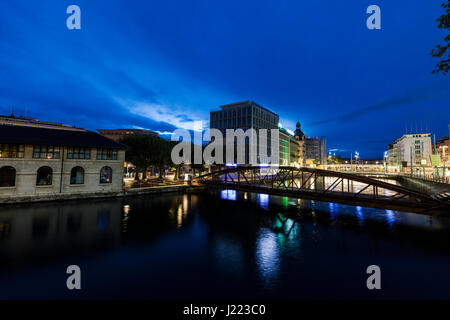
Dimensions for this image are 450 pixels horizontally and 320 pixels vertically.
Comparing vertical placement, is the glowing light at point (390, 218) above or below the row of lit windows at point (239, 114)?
below

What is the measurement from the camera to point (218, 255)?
15.1 m

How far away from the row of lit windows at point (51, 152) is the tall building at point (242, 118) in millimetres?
64784

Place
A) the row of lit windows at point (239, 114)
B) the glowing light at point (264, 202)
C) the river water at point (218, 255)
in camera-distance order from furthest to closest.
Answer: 1. the row of lit windows at point (239, 114)
2. the glowing light at point (264, 202)
3. the river water at point (218, 255)

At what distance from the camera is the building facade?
2902 centimetres

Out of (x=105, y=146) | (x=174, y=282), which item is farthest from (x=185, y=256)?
(x=105, y=146)

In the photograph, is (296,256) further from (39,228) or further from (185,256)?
(39,228)

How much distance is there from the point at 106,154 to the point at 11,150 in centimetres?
1278

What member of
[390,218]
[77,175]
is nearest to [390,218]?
[390,218]

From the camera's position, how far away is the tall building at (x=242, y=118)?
94.9 m

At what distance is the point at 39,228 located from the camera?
1942 centimetres

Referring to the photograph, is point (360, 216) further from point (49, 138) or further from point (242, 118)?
point (242, 118)

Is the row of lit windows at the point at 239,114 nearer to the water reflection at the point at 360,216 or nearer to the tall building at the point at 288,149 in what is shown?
the tall building at the point at 288,149

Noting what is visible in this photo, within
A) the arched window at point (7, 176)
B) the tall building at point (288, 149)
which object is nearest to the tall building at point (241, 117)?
the tall building at point (288, 149)
